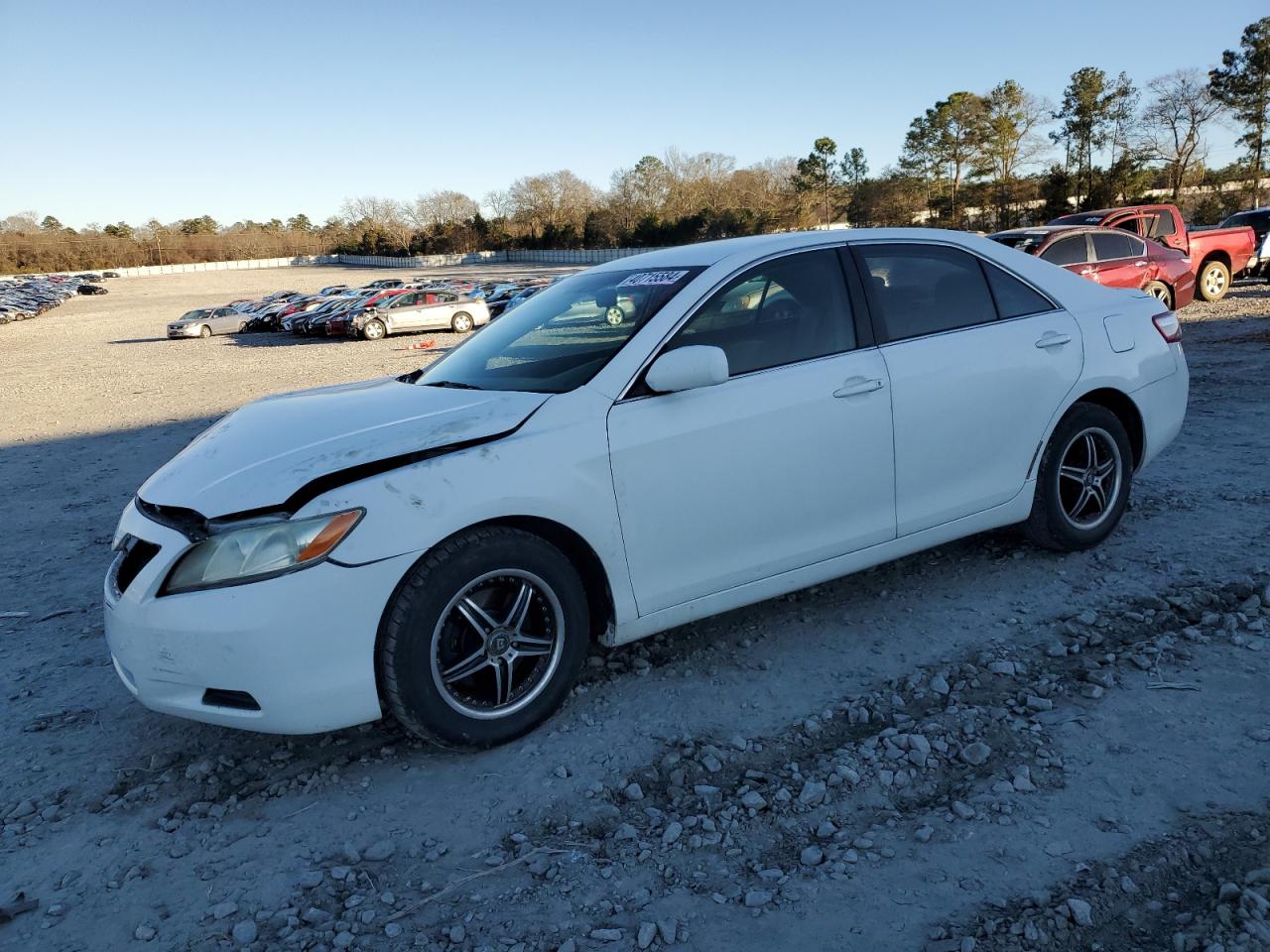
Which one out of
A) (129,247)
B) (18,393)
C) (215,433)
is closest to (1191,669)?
(215,433)

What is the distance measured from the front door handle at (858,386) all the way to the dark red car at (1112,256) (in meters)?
10.1

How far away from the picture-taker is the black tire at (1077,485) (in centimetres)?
423

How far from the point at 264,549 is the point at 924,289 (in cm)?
286

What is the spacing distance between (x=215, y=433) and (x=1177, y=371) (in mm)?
4542

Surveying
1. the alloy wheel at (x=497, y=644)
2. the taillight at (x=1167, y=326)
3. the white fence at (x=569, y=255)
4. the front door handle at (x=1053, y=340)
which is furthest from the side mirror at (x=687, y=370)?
the white fence at (x=569, y=255)

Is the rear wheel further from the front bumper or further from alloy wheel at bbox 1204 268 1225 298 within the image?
the front bumper

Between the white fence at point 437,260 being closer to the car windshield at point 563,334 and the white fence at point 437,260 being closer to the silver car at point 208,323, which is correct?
the silver car at point 208,323

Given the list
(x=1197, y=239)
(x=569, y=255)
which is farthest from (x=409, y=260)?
(x=1197, y=239)

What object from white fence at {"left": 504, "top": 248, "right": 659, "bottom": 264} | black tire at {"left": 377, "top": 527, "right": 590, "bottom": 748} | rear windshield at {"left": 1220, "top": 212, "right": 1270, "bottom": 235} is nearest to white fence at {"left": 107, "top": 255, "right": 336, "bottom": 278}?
white fence at {"left": 504, "top": 248, "right": 659, "bottom": 264}

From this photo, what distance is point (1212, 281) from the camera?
54.8ft

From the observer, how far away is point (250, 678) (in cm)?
273

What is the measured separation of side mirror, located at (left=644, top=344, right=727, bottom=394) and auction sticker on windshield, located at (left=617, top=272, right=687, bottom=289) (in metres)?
0.52

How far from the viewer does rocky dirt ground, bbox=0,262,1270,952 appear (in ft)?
7.42

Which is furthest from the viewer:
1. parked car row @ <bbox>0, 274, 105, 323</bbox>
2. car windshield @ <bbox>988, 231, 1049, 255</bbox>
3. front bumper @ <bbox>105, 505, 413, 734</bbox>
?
parked car row @ <bbox>0, 274, 105, 323</bbox>
